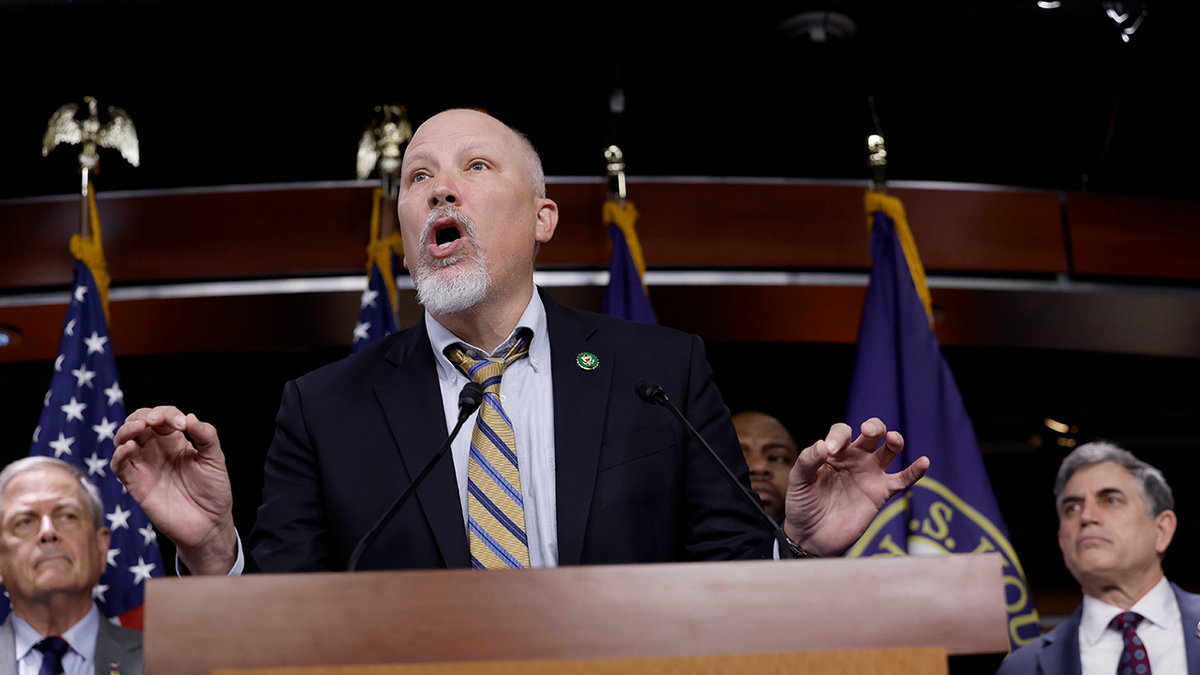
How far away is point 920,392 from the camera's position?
3.18 metres

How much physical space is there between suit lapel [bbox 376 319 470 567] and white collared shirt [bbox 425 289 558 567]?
22mm

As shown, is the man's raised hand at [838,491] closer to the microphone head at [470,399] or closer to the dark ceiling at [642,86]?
the microphone head at [470,399]

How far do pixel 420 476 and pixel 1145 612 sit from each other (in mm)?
2518

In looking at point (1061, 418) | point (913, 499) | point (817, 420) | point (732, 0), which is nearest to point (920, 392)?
point (913, 499)

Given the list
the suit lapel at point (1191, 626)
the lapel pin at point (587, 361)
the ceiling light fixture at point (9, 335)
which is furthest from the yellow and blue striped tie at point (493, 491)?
the ceiling light fixture at point (9, 335)

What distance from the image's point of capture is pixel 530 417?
1624mm

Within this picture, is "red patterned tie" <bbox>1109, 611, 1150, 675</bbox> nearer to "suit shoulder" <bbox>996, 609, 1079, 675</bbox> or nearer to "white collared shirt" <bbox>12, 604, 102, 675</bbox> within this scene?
"suit shoulder" <bbox>996, 609, 1079, 675</bbox>

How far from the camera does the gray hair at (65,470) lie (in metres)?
2.95

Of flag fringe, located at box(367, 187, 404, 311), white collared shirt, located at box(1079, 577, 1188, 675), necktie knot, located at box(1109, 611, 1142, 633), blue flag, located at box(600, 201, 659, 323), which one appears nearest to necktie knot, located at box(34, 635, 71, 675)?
flag fringe, located at box(367, 187, 404, 311)

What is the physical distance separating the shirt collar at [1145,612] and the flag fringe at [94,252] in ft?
10.3

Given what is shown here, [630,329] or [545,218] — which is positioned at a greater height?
[545,218]

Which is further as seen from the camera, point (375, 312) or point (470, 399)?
point (375, 312)

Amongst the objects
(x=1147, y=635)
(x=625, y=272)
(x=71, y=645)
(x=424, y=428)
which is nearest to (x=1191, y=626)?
(x=1147, y=635)

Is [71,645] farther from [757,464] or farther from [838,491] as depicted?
[838,491]
